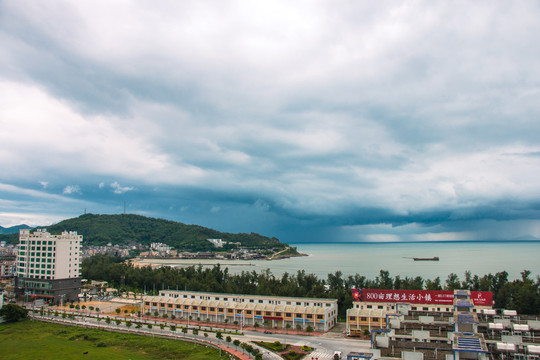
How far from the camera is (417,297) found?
41438 millimetres

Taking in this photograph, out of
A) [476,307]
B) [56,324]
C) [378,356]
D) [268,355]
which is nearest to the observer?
[378,356]

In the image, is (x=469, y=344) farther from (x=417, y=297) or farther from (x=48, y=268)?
(x=48, y=268)

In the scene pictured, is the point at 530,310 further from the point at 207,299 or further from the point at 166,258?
the point at 166,258

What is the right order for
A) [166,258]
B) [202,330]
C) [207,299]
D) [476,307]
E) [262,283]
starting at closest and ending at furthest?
[476,307], [202,330], [207,299], [262,283], [166,258]

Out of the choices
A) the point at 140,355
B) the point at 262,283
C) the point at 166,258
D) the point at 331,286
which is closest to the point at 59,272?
the point at 262,283

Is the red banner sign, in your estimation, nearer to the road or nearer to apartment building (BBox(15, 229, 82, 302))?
the road

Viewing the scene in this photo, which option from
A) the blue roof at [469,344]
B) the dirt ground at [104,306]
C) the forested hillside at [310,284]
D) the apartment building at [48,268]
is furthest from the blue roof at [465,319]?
the apartment building at [48,268]

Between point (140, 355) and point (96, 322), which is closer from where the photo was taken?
point (140, 355)

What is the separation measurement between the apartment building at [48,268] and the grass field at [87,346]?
17806 mm

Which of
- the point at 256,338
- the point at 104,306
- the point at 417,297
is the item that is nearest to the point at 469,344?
the point at 417,297

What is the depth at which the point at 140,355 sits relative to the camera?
3319 cm

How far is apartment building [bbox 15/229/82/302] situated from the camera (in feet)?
198

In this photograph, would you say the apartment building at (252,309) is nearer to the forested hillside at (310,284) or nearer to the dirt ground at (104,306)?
the dirt ground at (104,306)

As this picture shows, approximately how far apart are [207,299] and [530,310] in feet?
119
